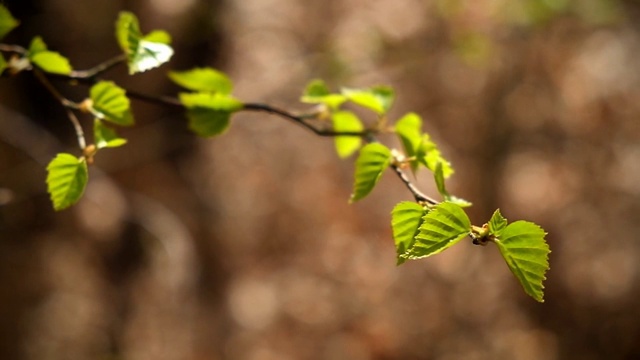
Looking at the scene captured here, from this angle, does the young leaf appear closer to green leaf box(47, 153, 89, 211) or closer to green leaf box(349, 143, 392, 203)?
green leaf box(349, 143, 392, 203)

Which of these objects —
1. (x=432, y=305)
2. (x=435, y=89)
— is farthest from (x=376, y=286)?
(x=435, y=89)

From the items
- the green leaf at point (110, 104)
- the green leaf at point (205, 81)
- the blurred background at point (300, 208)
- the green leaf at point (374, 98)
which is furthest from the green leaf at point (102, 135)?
the blurred background at point (300, 208)

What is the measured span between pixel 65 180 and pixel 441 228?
1.14 ft

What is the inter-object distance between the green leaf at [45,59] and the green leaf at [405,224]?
15.4 inches

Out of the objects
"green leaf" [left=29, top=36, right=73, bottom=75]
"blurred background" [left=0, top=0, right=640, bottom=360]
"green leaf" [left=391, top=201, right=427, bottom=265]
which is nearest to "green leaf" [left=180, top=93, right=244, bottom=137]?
"green leaf" [left=29, top=36, right=73, bottom=75]

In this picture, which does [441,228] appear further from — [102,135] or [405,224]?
[102,135]

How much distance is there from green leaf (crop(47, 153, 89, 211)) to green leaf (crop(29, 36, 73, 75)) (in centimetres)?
13

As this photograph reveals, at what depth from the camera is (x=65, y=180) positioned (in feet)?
1.75

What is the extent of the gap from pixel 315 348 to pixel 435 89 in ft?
3.77

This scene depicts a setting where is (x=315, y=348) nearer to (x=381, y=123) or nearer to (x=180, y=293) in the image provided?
(x=180, y=293)

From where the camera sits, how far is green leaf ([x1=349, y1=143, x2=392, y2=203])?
1.88ft

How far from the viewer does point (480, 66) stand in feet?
7.75

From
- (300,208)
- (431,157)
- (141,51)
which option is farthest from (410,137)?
(300,208)

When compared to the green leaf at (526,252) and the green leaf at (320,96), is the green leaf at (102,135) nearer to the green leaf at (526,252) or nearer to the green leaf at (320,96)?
the green leaf at (320,96)
